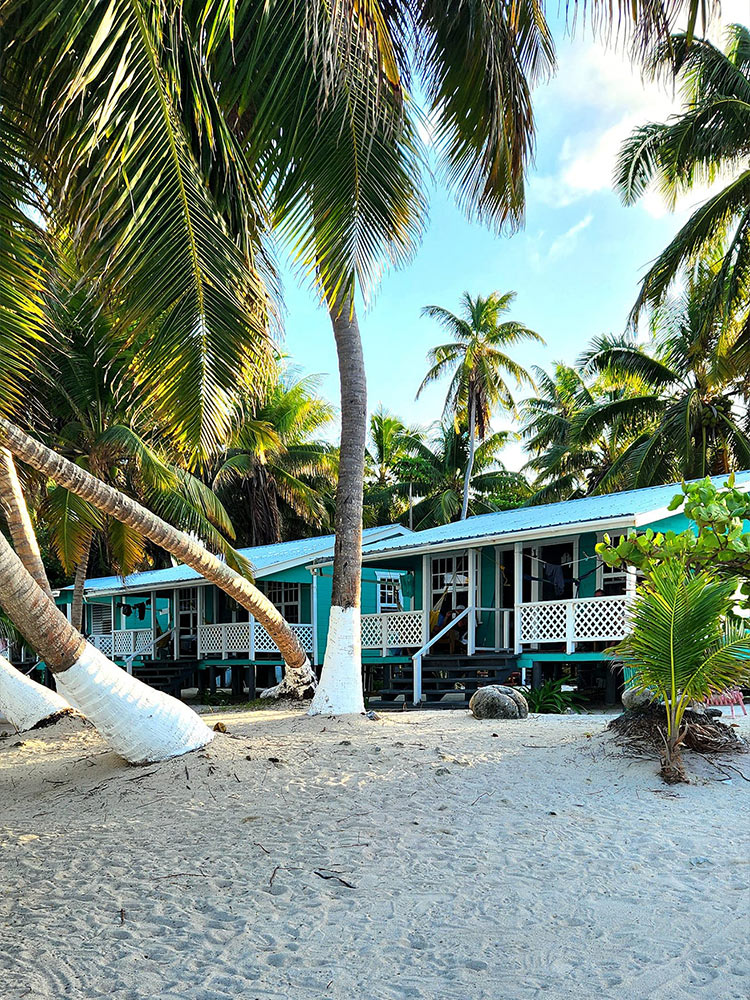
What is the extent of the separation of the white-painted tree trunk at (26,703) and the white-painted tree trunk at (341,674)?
346 centimetres

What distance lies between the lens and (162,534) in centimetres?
1067

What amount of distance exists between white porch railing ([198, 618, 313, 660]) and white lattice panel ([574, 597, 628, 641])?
7.61 m

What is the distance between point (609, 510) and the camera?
1568 centimetres

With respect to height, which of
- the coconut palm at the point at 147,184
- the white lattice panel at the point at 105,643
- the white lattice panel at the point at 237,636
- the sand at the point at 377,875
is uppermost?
the coconut palm at the point at 147,184

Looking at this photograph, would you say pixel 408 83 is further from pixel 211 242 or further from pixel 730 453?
pixel 730 453

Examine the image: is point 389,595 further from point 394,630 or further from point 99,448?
point 99,448

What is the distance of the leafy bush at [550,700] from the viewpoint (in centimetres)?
1415

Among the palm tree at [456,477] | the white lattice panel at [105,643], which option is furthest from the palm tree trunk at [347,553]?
the palm tree at [456,477]

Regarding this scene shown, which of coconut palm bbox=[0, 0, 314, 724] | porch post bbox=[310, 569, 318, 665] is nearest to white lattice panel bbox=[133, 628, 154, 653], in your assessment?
porch post bbox=[310, 569, 318, 665]

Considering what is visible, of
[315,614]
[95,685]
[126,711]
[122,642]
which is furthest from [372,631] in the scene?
[95,685]

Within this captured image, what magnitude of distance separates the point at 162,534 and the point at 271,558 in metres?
12.2

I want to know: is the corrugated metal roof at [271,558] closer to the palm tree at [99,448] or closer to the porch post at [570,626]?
the palm tree at [99,448]

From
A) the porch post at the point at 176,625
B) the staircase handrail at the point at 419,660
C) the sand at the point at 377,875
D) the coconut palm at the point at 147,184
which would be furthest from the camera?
the porch post at the point at 176,625

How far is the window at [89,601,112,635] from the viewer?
31438 mm
